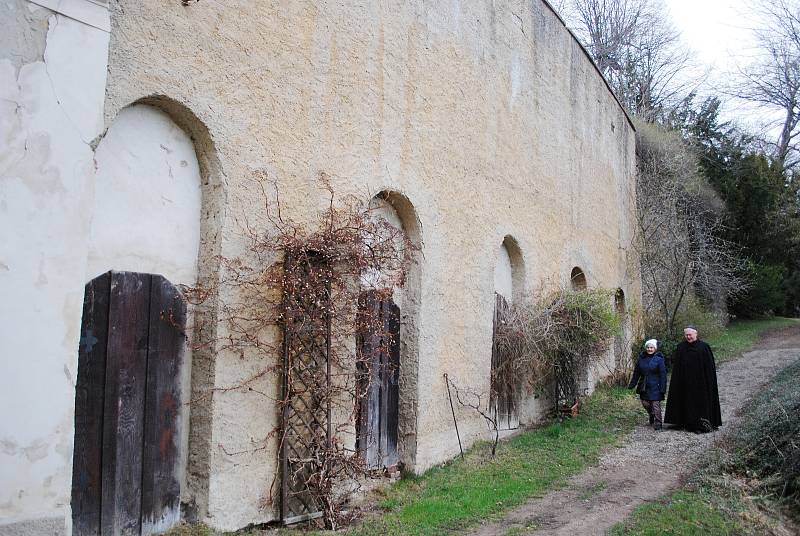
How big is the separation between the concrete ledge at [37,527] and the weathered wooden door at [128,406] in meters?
0.55

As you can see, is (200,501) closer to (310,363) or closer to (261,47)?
(310,363)

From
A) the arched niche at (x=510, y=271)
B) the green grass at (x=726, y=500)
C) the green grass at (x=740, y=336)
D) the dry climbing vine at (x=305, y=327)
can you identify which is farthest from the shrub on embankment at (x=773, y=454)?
the green grass at (x=740, y=336)

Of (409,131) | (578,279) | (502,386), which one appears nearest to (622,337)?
→ (578,279)

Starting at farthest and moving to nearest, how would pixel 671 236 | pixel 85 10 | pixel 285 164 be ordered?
pixel 671 236 < pixel 285 164 < pixel 85 10

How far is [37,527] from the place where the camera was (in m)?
3.68

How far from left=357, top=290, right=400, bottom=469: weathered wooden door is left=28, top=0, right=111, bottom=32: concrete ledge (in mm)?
3408

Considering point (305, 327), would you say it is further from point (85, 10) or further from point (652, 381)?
point (652, 381)

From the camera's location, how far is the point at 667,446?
8992 millimetres

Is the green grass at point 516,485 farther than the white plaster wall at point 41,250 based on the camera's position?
Yes

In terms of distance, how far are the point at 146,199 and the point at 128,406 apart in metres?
1.53

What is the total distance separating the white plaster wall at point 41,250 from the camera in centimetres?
362

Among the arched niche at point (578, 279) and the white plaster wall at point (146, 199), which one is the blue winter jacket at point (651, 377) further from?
the white plaster wall at point (146, 199)

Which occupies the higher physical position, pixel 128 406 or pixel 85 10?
pixel 85 10

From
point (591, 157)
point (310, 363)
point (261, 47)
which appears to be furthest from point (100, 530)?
point (591, 157)
